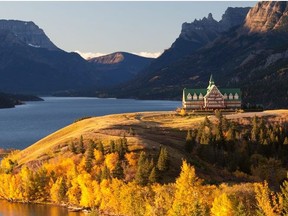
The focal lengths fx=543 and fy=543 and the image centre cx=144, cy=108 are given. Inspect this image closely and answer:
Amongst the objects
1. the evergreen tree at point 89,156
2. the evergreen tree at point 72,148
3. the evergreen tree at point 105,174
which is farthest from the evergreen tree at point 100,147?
the evergreen tree at point 105,174

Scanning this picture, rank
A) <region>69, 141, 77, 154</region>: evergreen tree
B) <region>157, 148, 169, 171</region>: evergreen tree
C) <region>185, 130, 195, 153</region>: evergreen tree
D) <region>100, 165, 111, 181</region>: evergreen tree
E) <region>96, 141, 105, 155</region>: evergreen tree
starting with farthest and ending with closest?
<region>185, 130, 195, 153</region>: evergreen tree → <region>69, 141, 77, 154</region>: evergreen tree → <region>96, 141, 105, 155</region>: evergreen tree → <region>157, 148, 169, 171</region>: evergreen tree → <region>100, 165, 111, 181</region>: evergreen tree

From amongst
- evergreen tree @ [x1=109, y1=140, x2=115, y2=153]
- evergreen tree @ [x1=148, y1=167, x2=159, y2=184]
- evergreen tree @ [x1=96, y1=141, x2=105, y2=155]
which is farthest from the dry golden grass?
evergreen tree @ [x1=148, y1=167, x2=159, y2=184]

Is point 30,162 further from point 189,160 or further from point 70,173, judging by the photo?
point 189,160

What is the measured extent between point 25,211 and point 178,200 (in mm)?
39186

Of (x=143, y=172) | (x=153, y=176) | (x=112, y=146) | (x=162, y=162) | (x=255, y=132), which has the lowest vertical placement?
(x=153, y=176)

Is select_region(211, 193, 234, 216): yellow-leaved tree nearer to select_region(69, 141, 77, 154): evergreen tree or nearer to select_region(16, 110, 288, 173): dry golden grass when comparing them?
select_region(16, 110, 288, 173): dry golden grass

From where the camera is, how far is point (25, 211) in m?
114

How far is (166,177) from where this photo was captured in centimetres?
11269

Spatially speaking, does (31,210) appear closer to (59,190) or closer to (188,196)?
(59,190)

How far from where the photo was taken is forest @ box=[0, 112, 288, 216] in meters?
88.8

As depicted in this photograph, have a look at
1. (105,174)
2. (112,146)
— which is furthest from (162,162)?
(112,146)

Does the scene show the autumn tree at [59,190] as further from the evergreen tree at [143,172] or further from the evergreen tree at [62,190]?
the evergreen tree at [143,172]

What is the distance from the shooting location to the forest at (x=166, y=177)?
88.8m

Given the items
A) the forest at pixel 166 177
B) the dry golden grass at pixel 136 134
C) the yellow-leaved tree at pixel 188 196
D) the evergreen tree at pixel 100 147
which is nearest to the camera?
the yellow-leaved tree at pixel 188 196
